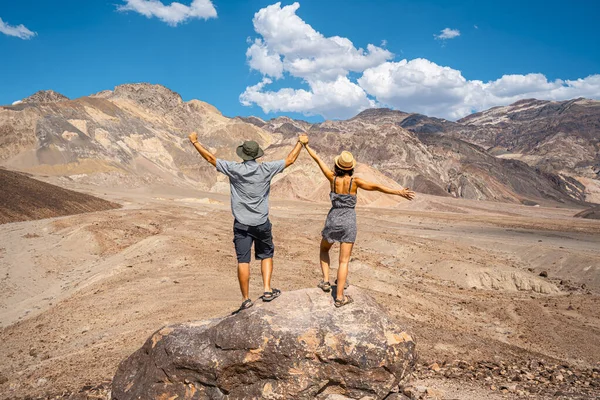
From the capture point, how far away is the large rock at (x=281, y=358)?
4262mm

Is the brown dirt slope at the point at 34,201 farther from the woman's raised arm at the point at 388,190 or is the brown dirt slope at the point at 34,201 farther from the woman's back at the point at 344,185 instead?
the woman's raised arm at the point at 388,190

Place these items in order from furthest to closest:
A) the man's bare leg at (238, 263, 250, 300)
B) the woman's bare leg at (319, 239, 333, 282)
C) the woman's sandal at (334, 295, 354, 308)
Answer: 1. the woman's bare leg at (319, 239, 333, 282)
2. the man's bare leg at (238, 263, 250, 300)
3. the woman's sandal at (334, 295, 354, 308)

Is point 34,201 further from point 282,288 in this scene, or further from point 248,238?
point 248,238

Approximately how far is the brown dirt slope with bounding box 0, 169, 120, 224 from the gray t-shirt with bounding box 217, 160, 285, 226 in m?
24.4

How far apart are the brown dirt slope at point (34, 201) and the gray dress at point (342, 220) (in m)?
24.9

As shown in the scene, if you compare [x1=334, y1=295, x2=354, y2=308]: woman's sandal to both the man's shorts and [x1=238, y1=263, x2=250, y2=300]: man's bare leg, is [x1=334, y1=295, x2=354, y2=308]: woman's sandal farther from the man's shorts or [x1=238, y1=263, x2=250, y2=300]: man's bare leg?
[x1=238, y1=263, x2=250, y2=300]: man's bare leg

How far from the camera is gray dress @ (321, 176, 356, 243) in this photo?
201 inches

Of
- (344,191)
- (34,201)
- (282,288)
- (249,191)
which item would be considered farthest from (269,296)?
(34,201)

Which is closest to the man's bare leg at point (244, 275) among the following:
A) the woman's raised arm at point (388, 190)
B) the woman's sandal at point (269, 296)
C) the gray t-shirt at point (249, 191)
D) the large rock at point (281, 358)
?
the woman's sandal at point (269, 296)

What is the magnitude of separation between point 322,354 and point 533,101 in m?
209

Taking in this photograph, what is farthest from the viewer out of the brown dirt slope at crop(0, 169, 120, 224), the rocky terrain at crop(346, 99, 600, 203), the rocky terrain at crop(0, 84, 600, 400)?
the rocky terrain at crop(346, 99, 600, 203)

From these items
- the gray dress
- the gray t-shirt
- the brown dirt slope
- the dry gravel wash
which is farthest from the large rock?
the brown dirt slope

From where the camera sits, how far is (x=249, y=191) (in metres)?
4.88

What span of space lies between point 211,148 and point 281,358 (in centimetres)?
7660
